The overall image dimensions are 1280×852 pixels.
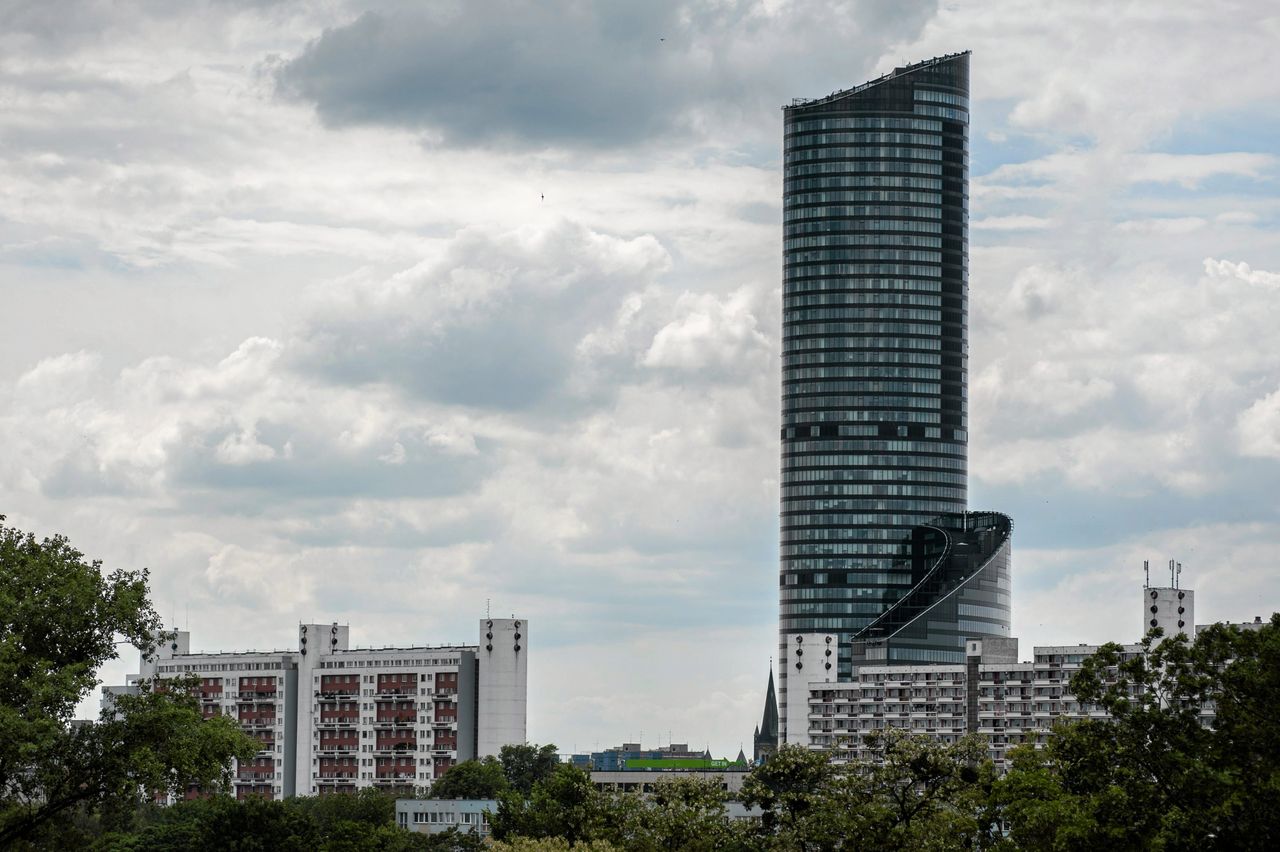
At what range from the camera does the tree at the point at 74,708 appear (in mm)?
84562

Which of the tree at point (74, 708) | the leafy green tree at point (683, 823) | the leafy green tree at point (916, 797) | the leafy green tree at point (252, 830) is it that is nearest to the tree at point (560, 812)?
the leafy green tree at point (683, 823)

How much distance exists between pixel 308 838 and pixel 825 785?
8426 centimetres

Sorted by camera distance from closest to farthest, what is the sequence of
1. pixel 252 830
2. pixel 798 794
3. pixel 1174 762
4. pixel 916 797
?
pixel 1174 762 → pixel 916 797 → pixel 798 794 → pixel 252 830

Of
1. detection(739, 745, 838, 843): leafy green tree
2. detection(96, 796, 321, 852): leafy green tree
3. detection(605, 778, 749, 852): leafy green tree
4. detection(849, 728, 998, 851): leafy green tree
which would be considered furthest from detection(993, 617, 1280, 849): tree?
detection(96, 796, 321, 852): leafy green tree

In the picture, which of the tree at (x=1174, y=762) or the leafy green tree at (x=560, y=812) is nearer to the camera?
the tree at (x=1174, y=762)

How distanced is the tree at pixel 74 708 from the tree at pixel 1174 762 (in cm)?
3624

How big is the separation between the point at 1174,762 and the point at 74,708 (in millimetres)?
45978

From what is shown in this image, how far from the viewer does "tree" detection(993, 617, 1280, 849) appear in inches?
3009

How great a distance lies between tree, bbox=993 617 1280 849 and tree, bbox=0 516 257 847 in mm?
36240

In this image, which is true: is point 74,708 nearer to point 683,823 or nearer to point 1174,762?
point 683,823

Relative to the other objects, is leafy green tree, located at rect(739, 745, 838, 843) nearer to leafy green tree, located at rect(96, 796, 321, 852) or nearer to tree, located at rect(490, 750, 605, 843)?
tree, located at rect(490, 750, 605, 843)

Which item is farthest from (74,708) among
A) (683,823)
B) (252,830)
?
(252,830)

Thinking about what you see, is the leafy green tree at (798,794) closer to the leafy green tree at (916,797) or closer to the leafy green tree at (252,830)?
the leafy green tree at (916,797)

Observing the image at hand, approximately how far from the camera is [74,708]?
85.8 meters
